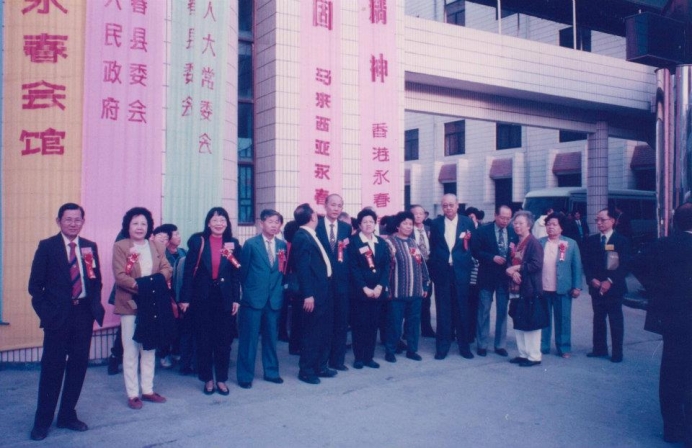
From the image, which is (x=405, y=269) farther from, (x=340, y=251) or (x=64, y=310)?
(x=64, y=310)

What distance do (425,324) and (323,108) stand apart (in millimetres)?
3491

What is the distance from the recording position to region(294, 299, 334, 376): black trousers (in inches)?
235

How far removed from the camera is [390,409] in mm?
5105

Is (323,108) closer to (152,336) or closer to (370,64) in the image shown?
(370,64)

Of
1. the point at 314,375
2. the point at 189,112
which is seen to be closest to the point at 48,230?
the point at 189,112

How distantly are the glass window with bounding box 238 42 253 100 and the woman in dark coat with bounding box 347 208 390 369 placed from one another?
3587mm

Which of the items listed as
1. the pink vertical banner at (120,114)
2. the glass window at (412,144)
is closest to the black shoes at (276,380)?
the pink vertical banner at (120,114)

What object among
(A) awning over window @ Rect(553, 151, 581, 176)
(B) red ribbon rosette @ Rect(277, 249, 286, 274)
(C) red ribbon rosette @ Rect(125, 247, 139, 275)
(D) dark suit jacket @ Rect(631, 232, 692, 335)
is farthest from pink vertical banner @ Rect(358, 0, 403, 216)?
(A) awning over window @ Rect(553, 151, 581, 176)

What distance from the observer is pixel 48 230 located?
621 centimetres

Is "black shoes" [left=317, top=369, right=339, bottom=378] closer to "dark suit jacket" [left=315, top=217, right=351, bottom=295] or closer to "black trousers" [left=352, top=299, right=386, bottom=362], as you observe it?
"black trousers" [left=352, top=299, right=386, bottom=362]

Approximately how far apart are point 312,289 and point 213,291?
1018mm

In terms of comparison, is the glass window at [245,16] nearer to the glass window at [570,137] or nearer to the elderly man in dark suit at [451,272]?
the elderly man in dark suit at [451,272]

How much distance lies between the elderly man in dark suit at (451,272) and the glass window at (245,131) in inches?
132

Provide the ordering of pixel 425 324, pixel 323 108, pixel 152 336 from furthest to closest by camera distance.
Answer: pixel 323 108 → pixel 425 324 → pixel 152 336
